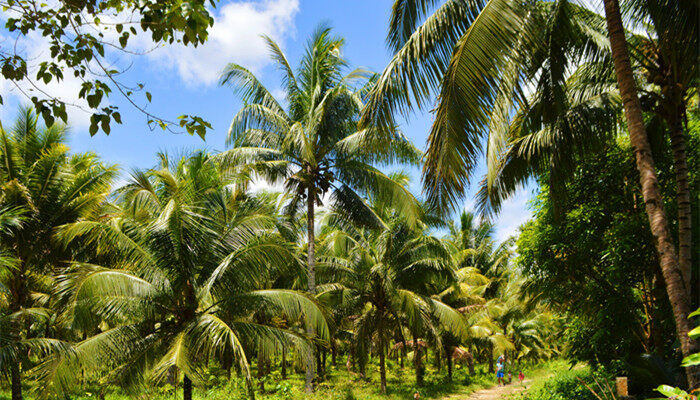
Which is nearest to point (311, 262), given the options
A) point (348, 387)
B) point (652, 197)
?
point (348, 387)

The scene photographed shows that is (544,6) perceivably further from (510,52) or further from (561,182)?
(561,182)

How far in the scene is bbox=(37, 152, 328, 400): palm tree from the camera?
8.12 metres

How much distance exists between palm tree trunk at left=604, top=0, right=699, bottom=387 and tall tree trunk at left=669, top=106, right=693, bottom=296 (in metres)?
0.52

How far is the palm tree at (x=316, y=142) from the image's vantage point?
45.9 ft

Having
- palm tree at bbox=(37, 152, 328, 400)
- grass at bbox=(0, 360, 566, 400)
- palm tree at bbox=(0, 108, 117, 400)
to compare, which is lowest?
grass at bbox=(0, 360, 566, 400)

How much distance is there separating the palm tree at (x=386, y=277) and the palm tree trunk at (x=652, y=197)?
35.2 feet

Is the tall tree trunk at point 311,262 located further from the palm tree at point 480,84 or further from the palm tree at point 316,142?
the palm tree at point 480,84

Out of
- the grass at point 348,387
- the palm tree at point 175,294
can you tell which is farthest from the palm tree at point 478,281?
the palm tree at point 175,294

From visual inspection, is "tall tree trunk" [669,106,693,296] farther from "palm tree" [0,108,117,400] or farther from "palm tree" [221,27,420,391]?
"palm tree" [0,108,117,400]

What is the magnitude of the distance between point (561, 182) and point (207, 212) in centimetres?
759

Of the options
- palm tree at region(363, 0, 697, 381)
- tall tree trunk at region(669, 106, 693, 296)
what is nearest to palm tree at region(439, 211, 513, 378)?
tall tree trunk at region(669, 106, 693, 296)

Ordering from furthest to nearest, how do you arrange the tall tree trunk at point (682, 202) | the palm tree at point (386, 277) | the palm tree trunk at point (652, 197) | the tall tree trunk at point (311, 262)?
the palm tree at point (386, 277) < the tall tree trunk at point (311, 262) < the tall tree trunk at point (682, 202) < the palm tree trunk at point (652, 197)

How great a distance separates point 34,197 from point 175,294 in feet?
14.0

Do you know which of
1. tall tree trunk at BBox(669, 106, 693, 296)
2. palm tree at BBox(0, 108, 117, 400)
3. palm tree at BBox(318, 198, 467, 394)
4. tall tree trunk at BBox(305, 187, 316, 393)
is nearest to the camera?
tall tree trunk at BBox(669, 106, 693, 296)
